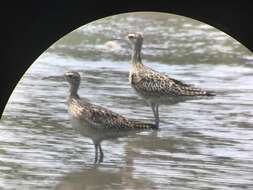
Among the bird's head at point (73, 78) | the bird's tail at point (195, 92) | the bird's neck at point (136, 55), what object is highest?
the bird's neck at point (136, 55)

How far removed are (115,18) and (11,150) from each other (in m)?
0.59

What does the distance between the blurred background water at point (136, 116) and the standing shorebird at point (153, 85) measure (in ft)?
0.08

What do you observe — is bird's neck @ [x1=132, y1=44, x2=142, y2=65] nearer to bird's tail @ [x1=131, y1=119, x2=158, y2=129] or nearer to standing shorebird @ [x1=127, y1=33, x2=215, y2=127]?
standing shorebird @ [x1=127, y1=33, x2=215, y2=127]

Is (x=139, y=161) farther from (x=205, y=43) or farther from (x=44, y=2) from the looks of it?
(x=44, y=2)

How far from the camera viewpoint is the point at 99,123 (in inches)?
86.7

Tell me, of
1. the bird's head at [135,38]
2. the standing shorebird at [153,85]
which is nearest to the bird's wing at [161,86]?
the standing shorebird at [153,85]

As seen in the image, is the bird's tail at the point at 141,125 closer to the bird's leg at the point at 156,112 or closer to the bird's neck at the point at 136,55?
the bird's leg at the point at 156,112

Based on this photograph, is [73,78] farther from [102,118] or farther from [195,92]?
[195,92]

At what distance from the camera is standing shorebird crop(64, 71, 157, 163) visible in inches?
86.3

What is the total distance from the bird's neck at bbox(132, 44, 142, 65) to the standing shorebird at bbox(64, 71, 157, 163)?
0.20m

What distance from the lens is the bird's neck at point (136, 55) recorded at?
224cm

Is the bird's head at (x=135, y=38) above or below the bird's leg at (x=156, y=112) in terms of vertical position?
above

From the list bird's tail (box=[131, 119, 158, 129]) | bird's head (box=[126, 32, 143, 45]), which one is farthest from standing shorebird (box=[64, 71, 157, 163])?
bird's head (box=[126, 32, 143, 45])

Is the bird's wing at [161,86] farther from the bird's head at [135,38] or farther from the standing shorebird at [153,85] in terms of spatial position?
the bird's head at [135,38]
